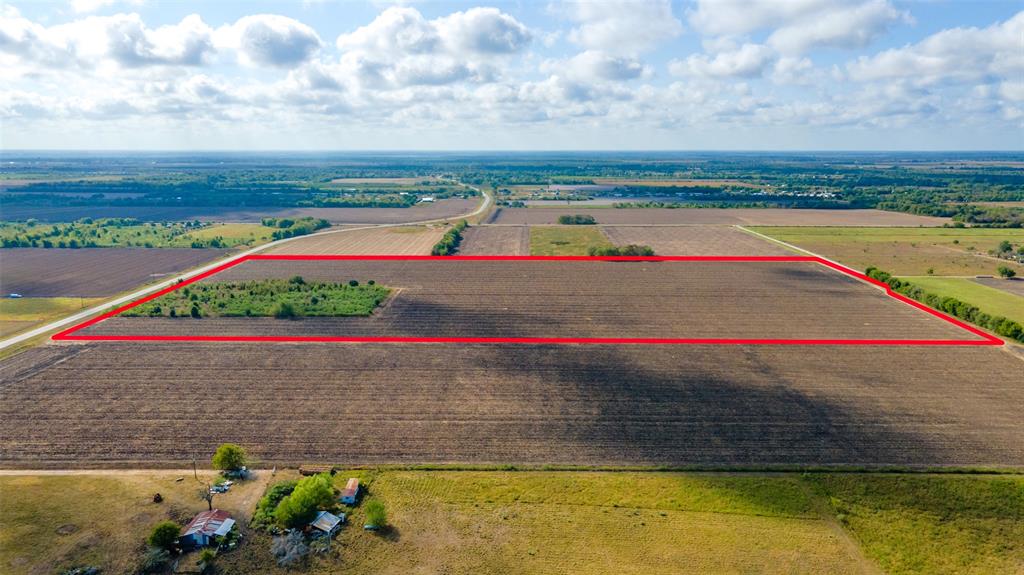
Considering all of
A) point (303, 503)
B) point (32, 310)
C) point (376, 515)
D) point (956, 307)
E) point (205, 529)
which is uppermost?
point (956, 307)

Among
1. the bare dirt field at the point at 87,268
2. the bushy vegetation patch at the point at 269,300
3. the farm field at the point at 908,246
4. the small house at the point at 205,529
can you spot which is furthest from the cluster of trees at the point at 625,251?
the small house at the point at 205,529

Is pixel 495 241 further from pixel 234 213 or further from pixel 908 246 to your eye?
pixel 234 213

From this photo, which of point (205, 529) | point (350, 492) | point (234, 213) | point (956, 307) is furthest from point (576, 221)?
point (205, 529)

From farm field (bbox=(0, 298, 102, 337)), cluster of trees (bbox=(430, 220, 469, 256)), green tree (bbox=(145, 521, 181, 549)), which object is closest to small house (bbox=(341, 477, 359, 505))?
green tree (bbox=(145, 521, 181, 549))

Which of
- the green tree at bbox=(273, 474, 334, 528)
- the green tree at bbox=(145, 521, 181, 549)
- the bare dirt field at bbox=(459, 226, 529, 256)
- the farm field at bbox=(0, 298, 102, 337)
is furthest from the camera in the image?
the bare dirt field at bbox=(459, 226, 529, 256)

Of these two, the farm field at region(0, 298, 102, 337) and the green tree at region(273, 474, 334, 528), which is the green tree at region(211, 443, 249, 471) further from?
the farm field at region(0, 298, 102, 337)

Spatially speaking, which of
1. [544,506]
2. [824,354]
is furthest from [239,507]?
[824,354]
